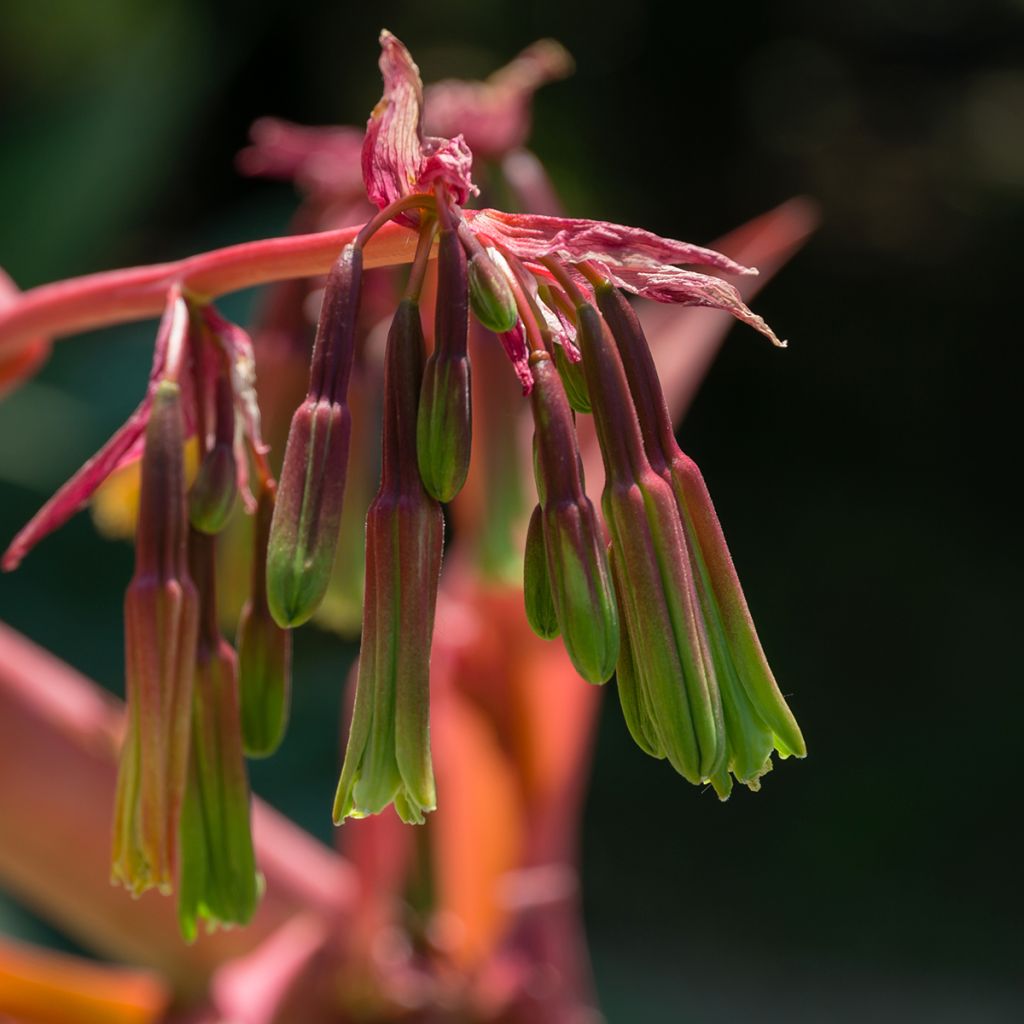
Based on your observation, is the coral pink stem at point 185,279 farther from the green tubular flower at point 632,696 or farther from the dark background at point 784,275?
the dark background at point 784,275

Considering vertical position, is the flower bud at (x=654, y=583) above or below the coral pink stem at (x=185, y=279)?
below

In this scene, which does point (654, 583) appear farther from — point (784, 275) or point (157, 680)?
point (784, 275)

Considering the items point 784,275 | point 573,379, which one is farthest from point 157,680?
point 784,275

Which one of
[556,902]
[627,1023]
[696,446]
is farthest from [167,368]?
[696,446]

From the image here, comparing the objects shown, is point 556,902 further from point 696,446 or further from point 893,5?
point 893,5

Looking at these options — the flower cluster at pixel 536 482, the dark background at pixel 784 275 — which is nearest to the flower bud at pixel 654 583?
the flower cluster at pixel 536 482

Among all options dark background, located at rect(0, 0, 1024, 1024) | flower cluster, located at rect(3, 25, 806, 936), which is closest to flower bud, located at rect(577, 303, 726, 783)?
flower cluster, located at rect(3, 25, 806, 936)

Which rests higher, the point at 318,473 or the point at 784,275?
the point at 784,275
